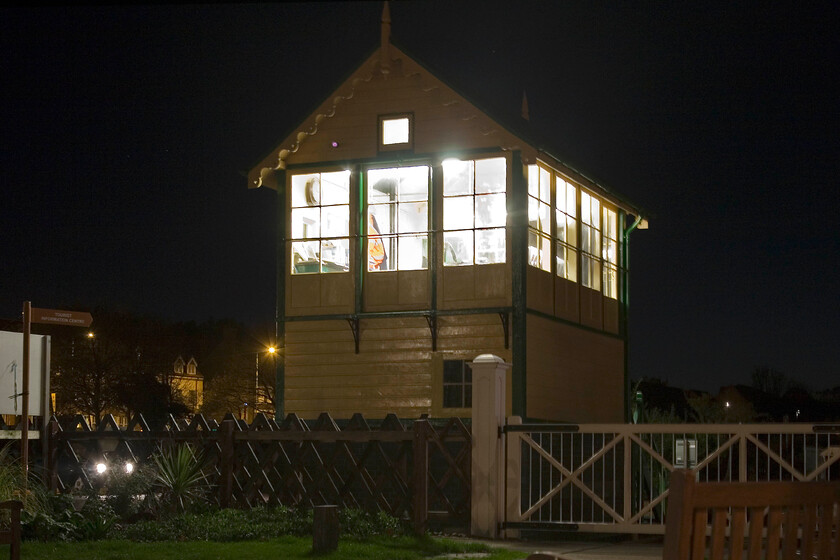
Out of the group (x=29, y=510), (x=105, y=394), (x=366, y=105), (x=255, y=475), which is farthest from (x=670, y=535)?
(x=105, y=394)

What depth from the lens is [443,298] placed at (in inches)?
776

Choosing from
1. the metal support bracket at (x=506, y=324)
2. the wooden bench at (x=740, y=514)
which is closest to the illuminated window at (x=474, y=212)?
the metal support bracket at (x=506, y=324)

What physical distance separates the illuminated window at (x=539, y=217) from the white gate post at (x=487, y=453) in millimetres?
6398

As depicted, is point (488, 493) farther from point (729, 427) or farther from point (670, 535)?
point (670, 535)

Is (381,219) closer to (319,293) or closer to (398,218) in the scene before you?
(398,218)

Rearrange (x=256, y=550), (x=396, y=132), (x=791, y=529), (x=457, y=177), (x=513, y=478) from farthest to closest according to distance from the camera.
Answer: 1. (x=396, y=132)
2. (x=457, y=177)
3. (x=513, y=478)
4. (x=256, y=550)
5. (x=791, y=529)

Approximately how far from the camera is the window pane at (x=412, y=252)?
20000mm

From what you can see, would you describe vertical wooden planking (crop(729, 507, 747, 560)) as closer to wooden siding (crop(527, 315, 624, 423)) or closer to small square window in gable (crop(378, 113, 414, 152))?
wooden siding (crop(527, 315, 624, 423))

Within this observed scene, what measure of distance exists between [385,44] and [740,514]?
16890 millimetres

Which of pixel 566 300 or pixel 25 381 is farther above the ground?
pixel 566 300

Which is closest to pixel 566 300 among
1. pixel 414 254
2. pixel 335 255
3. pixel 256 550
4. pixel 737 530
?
pixel 414 254

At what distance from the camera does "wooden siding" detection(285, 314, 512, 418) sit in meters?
19.6

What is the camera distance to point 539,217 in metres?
20.4

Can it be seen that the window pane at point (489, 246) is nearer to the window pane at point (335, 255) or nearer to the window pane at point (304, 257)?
the window pane at point (335, 255)
